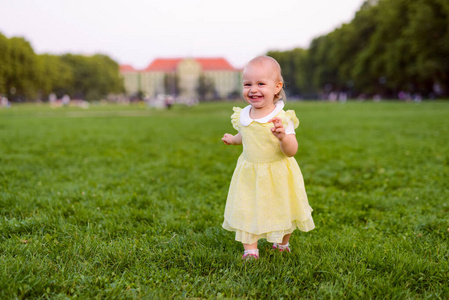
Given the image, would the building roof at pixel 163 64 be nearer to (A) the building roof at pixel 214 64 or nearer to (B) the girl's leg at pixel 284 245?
(A) the building roof at pixel 214 64

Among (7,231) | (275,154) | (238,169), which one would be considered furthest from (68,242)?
(275,154)

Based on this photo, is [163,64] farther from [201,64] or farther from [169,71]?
[201,64]

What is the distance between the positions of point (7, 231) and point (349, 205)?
361 cm

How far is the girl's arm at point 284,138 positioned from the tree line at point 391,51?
3818 cm

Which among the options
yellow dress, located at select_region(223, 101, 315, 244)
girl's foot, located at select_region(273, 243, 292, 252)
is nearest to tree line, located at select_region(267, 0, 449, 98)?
girl's foot, located at select_region(273, 243, 292, 252)

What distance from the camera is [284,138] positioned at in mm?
2545

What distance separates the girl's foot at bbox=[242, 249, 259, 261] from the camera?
2.76 meters

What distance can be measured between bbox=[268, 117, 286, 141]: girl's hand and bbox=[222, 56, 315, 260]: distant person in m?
0.10

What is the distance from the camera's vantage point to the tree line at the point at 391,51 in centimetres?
3734

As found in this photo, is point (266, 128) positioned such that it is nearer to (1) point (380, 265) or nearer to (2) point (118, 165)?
(1) point (380, 265)

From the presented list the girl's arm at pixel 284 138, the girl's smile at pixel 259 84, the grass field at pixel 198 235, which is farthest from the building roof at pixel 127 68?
the girl's arm at pixel 284 138

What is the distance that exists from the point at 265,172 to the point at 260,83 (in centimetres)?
65

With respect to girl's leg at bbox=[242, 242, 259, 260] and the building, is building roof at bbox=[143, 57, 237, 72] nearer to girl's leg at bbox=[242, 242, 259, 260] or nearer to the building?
the building

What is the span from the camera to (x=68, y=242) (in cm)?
307
